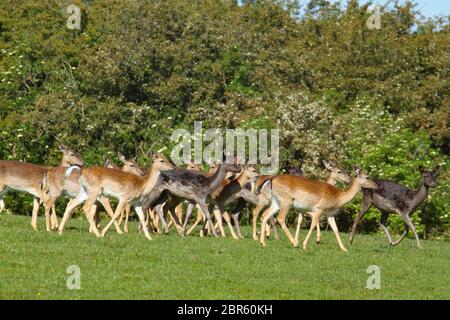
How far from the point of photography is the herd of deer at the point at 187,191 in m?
19.0

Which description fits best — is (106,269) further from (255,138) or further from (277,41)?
(277,41)

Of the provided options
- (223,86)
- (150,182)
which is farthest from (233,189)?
(223,86)

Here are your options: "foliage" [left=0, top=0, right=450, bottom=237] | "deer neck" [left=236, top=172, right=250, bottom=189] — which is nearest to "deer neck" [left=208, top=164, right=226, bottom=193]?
"deer neck" [left=236, top=172, right=250, bottom=189]

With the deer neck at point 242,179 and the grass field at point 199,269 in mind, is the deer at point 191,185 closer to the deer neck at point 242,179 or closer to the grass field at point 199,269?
the deer neck at point 242,179

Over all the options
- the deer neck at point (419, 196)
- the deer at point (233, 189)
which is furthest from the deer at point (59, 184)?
the deer neck at point (419, 196)

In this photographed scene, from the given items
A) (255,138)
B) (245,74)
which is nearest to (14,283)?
(255,138)

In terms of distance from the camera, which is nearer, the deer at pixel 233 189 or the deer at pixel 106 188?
the deer at pixel 106 188

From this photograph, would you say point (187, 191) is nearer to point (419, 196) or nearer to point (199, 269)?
point (419, 196)

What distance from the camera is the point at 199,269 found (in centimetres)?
1513

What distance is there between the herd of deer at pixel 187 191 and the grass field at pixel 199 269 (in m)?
0.66

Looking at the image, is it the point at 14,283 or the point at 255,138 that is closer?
the point at 14,283

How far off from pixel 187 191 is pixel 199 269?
212 inches

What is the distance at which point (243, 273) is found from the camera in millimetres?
14938

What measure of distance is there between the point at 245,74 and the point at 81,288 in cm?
2440
